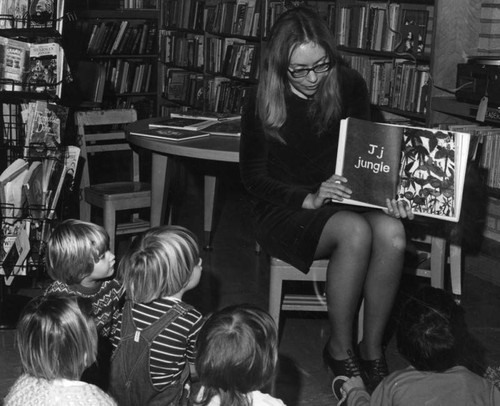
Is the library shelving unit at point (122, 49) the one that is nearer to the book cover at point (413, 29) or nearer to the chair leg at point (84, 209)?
the chair leg at point (84, 209)

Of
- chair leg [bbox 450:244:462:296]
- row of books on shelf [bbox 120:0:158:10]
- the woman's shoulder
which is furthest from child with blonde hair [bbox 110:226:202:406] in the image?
row of books on shelf [bbox 120:0:158:10]

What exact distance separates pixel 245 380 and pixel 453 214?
97 centimetres

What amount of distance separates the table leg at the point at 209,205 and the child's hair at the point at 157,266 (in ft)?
6.82

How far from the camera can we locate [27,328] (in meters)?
1.79

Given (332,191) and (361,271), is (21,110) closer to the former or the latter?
(332,191)

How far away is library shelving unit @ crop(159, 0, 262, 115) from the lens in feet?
19.8

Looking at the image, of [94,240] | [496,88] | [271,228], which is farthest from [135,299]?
[496,88]

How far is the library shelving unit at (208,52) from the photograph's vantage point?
603cm

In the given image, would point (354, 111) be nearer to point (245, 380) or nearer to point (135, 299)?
point (135, 299)

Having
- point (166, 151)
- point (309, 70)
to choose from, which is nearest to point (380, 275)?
point (309, 70)

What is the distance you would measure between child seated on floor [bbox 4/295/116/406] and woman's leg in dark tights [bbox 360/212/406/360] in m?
1.09

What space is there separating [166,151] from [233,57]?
304 cm

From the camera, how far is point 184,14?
6.88 metres

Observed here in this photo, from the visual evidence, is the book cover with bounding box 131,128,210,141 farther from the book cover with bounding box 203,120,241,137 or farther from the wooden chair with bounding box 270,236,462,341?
the wooden chair with bounding box 270,236,462,341
